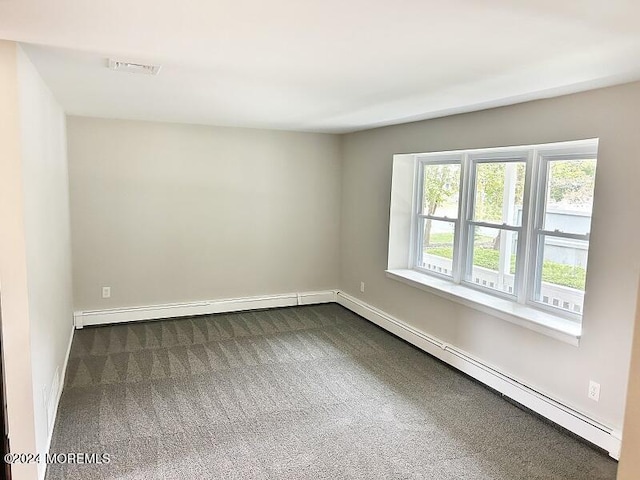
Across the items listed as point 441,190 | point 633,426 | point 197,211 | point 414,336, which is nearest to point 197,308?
point 197,211

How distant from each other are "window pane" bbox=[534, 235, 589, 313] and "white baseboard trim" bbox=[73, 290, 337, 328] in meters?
3.05

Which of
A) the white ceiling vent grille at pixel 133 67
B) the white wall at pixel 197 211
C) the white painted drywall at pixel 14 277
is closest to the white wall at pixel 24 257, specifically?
the white painted drywall at pixel 14 277

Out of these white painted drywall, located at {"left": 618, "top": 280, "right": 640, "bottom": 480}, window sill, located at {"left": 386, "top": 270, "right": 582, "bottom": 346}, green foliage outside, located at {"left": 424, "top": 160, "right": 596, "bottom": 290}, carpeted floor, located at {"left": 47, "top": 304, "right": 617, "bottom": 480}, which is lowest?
carpeted floor, located at {"left": 47, "top": 304, "right": 617, "bottom": 480}

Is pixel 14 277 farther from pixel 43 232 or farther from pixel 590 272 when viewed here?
pixel 590 272

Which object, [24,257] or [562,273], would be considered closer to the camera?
[24,257]

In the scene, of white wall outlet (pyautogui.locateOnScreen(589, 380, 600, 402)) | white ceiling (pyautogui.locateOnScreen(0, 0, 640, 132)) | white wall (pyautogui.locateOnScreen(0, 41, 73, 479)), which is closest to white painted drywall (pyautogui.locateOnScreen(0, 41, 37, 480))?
white wall (pyautogui.locateOnScreen(0, 41, 73, 479))

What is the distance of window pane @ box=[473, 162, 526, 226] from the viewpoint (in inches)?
150

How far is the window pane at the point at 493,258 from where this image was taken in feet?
12.8

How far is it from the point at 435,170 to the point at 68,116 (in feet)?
12.4

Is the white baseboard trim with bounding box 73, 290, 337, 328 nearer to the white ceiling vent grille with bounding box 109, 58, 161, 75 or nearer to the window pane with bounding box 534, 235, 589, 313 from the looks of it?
the window pane with bounding box 534, 235, 589, 313

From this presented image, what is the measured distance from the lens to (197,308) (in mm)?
5500

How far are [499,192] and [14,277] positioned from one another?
352 centimetres

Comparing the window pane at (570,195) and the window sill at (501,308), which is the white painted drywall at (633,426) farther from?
the window pane at (570,195)

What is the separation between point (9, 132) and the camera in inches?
86.7
